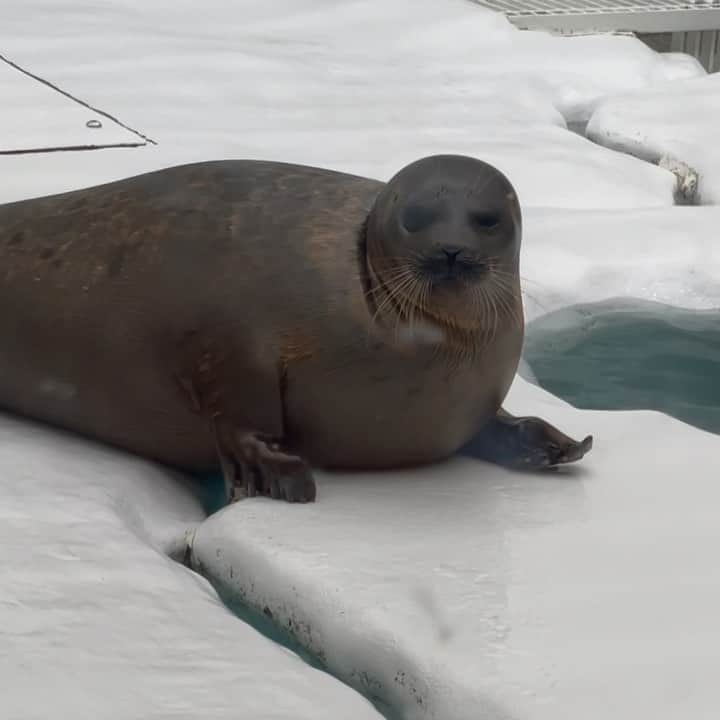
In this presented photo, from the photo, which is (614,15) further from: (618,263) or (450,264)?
(450,264)

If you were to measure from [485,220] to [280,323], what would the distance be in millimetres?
518

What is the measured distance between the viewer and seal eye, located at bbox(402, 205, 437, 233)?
3.17 m

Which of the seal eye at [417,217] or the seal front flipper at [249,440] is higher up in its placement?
the seal eye at [417,217]

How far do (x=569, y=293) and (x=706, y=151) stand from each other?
195 centimetres

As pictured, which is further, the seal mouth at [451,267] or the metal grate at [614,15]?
the metal grate at [614,15]

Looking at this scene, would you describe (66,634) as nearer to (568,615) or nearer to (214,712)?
(214,712)

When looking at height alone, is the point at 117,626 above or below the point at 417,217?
below

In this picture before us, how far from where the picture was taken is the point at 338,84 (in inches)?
307

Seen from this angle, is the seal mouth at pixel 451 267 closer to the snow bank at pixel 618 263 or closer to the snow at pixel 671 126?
the snow bank at pixel 618 263

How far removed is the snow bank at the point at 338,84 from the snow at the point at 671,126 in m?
0.20

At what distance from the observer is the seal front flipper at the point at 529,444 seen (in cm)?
351

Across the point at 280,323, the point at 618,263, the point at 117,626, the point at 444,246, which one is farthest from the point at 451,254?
the point at 618,263

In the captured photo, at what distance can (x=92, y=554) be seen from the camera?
2828mm

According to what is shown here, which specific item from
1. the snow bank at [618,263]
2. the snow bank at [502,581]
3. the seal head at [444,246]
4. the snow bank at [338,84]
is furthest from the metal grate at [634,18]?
the seal head at [444,246]
